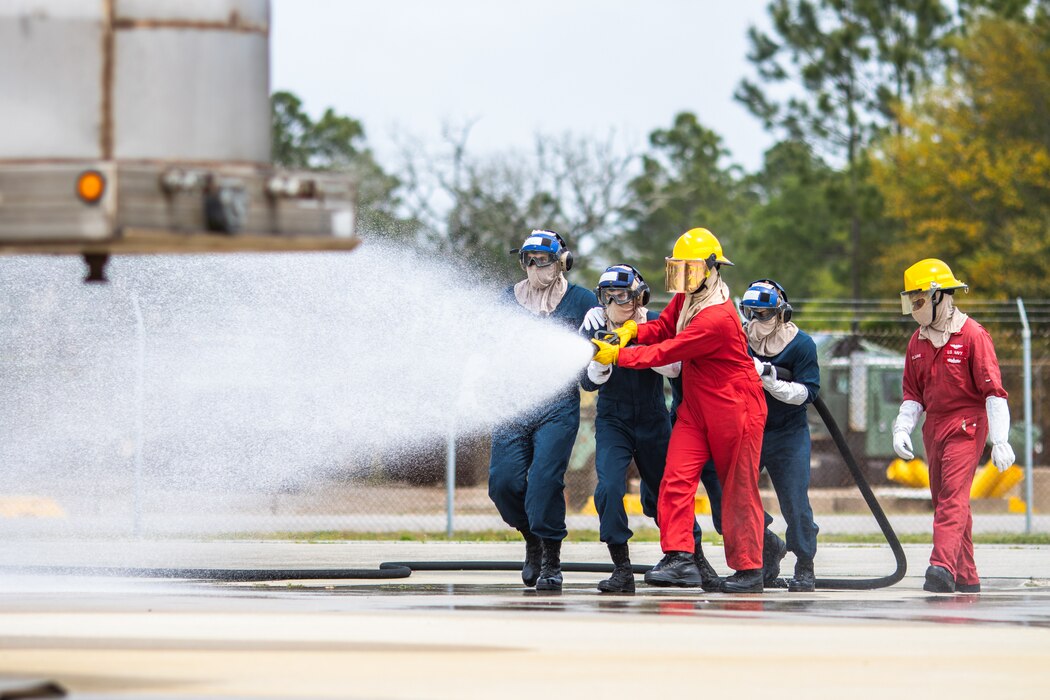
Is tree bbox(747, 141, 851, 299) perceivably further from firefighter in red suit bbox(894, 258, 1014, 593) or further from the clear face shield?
the clear face shield

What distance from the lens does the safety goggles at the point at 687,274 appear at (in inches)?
415

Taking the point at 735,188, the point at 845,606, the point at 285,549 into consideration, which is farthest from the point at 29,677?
the point at 735,188

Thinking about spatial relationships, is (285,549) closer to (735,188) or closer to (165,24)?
(165,24)

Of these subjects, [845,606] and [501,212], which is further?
[501,212]

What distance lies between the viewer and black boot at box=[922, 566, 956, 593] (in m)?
10.9

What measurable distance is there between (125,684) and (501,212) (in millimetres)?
39330

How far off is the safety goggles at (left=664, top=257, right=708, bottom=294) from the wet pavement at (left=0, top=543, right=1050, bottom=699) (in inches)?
68.3

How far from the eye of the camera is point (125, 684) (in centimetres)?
615

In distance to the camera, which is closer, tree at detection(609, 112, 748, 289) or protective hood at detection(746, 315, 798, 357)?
protective hood at detection(746, 315, 798, 357)

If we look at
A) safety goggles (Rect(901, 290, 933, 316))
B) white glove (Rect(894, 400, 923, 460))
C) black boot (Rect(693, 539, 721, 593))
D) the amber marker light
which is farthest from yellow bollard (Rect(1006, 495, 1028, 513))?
the amber marker light

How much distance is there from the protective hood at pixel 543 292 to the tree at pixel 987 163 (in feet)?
105

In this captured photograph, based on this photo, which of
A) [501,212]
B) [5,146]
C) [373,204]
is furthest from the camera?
[501,212]

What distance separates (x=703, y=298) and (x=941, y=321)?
193 centimetres

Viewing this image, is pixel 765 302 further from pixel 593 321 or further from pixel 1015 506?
pixel 1015 506
